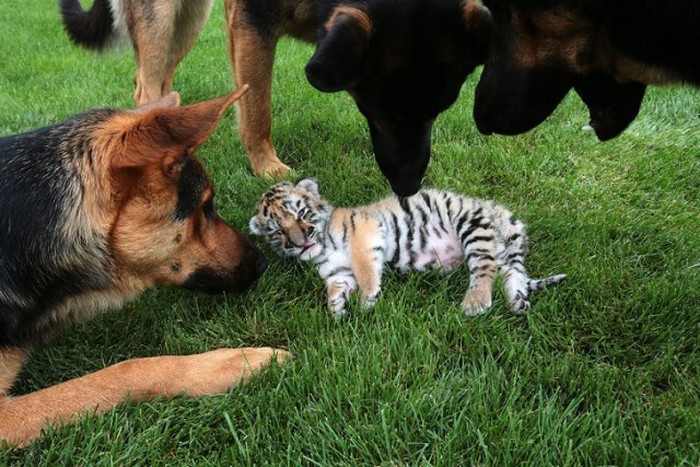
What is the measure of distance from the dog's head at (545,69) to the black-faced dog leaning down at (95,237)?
1.31 meters

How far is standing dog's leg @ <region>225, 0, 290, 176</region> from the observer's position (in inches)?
168

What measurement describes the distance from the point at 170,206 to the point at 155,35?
2.83 metres

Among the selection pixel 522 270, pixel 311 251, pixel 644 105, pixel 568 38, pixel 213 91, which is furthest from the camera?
pixel 213 91

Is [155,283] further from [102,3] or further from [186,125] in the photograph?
[102,3]

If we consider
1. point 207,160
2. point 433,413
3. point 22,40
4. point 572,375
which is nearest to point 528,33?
point 572,375

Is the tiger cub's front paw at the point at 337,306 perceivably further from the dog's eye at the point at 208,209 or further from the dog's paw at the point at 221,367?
the dog's eye at the point at 208,209

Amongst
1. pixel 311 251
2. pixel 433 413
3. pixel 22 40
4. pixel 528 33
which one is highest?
pixel 528 33

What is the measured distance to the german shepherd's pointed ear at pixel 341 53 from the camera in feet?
9.31

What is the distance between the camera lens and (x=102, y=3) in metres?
5.51

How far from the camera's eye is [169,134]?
7.64 feet

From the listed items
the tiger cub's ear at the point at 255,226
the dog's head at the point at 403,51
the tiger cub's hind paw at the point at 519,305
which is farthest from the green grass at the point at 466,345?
the dog's head at the point at 403,51

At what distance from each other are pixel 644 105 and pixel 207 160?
392 centimetres

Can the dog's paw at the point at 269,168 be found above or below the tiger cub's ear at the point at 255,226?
below

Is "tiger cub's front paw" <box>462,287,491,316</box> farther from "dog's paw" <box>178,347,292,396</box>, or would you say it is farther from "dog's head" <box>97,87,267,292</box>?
"dog's head" <box>97,87,267,292</box>
